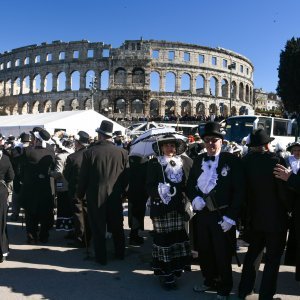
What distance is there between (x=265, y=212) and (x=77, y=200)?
12.4 feet

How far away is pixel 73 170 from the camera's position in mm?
6844

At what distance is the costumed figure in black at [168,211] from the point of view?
4.81 meters

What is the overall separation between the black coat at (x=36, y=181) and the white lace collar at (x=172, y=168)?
118 inches

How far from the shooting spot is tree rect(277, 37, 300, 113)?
40.2 m

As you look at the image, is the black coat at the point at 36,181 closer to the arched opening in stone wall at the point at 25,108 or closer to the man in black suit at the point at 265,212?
the man in black suit at the point at 265,212

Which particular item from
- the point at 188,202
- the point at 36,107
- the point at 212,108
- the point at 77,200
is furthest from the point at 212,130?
the point at 36,107

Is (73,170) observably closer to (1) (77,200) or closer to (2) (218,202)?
(1) (77,200)

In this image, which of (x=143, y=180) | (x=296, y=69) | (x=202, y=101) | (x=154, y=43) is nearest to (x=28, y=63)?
(x=154, y=43)

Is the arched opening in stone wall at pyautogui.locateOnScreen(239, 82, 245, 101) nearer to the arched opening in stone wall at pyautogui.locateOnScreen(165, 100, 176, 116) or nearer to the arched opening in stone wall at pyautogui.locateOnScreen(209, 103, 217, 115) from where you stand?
the arched opening in stone wall at pyautogui.locateOnScreen(209, 103, 217, 115)

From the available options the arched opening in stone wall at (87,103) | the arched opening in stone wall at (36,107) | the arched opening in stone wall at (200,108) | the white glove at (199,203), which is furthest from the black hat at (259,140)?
the arched opening in stone wall at (36,107)

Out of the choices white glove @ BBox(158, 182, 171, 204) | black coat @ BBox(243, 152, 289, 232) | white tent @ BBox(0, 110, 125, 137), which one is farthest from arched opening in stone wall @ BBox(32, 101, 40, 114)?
black coat @ BBox(243, 152, 289, 232)

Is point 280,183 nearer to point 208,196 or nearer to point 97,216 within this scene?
point 208,196

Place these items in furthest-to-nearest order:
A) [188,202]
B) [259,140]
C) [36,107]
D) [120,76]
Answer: [36,107] → [120,76] → [188,202] → [259,140]

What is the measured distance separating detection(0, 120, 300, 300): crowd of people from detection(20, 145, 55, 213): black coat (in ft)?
0.06
